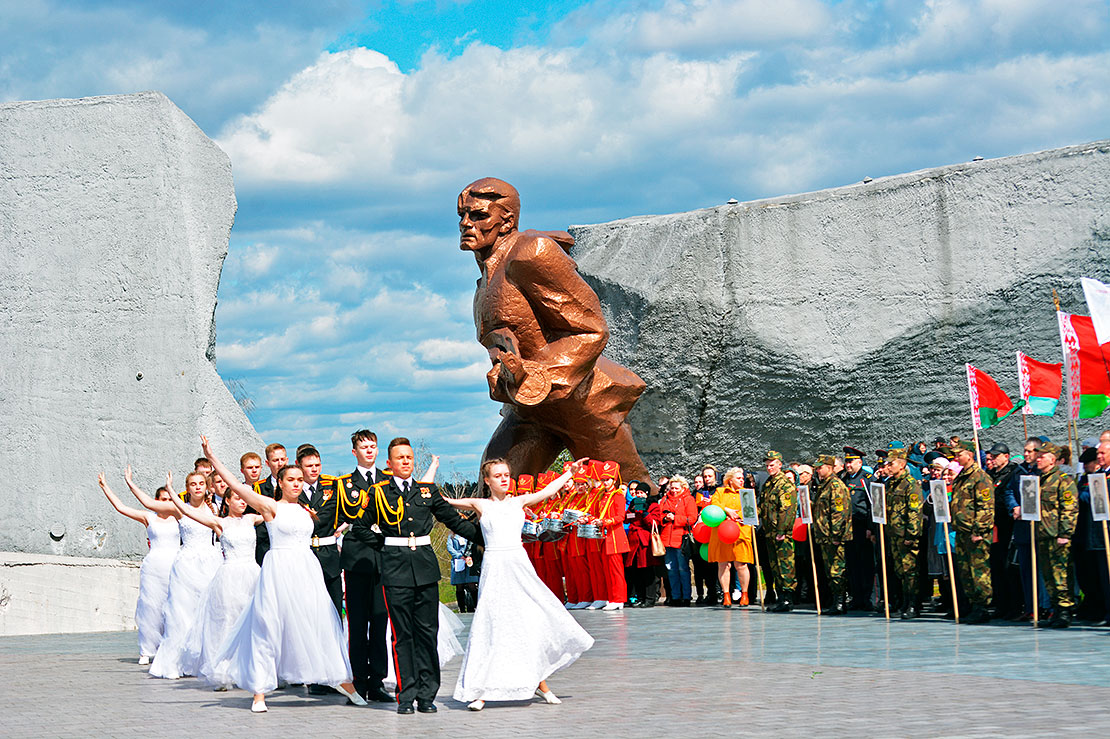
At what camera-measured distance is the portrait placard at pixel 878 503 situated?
41.4ft

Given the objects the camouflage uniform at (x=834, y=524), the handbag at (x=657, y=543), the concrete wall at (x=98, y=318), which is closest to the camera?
the camouflage uniform at (x=834, y=524)

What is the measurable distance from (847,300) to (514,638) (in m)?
11.9

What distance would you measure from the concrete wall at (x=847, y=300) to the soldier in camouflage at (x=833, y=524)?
4.95 metres

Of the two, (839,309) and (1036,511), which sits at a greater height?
(839,309)

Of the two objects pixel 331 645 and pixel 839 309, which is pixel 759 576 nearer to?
pixel 839 309

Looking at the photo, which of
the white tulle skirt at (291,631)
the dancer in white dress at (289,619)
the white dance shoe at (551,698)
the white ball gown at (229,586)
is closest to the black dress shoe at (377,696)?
the dancer in white dress at (289,619)

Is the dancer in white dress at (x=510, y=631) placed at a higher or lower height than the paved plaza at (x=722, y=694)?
higher

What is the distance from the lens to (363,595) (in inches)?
332

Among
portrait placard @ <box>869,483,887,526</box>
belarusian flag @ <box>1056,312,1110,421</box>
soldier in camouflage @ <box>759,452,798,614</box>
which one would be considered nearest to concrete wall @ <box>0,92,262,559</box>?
soldier in camouflage @ <box>759,452,798,614</box>

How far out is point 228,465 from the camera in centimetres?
1633

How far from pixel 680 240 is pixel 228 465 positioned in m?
8.15

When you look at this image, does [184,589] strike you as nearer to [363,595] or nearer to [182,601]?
[182,601]

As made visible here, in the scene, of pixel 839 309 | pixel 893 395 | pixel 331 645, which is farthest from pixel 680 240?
pixel 331 645

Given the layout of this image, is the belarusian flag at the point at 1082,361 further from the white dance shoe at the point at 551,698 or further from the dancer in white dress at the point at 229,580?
the dancer in white dress at the point at 229,580
